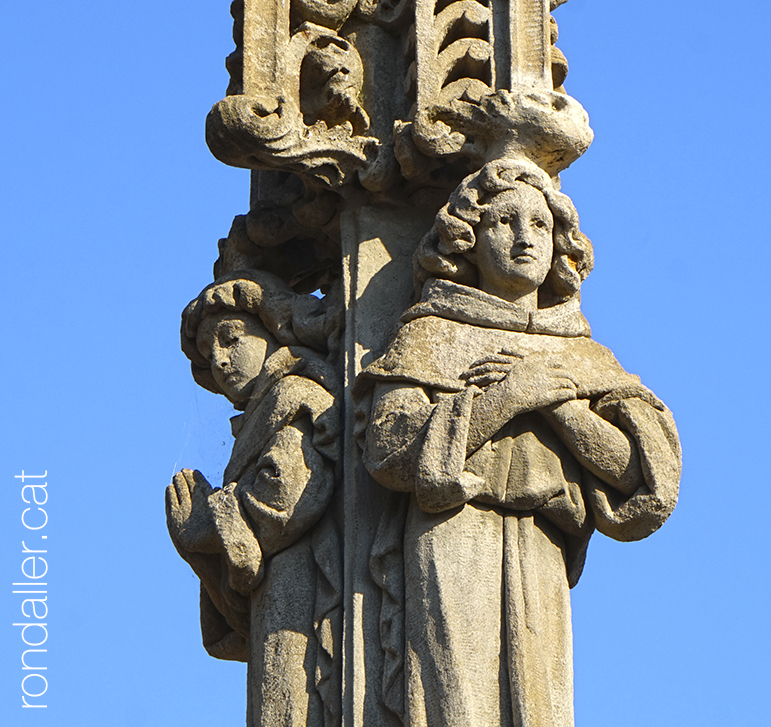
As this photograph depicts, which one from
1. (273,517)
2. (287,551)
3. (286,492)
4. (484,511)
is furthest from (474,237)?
(287,551)

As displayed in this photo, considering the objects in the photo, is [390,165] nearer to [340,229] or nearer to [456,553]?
[340,229]

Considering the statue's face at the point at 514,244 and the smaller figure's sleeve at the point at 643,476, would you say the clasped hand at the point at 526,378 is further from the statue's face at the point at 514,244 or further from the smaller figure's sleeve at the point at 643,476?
the statue's face at the point at 514,244

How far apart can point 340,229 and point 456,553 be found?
6.48 feet

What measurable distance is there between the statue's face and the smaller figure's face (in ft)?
4.22

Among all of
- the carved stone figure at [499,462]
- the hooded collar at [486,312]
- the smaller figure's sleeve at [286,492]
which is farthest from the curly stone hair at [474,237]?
the smaller figure's sleeve at [286,492]

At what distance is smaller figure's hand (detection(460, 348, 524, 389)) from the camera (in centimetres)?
906

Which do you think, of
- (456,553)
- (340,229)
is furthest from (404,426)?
(340,229)

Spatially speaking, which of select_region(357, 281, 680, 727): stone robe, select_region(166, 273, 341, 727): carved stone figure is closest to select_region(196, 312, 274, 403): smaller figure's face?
select_region(166, 273, 341, 727): carved stone figure

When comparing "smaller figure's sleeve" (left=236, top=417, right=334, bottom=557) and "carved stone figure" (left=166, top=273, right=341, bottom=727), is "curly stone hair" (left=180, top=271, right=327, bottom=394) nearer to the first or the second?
"carved stone figure" (left=166, top=273, right=341, bottom=727)

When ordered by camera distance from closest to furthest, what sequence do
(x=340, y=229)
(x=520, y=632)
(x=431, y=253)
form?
(x=520, y=632) < (x=431, y=253) < (x=340, y=229)

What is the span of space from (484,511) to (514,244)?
4.04 feet

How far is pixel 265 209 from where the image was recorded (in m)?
10.5

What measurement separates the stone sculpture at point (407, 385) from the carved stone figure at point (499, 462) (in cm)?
1

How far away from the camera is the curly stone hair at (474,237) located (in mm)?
9375
